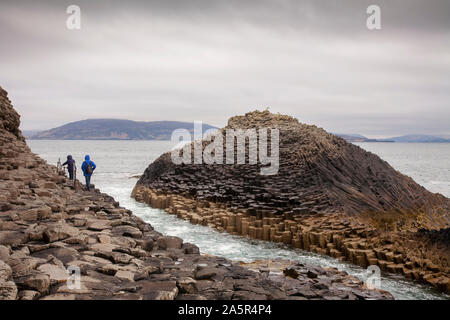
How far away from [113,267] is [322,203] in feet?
35.4

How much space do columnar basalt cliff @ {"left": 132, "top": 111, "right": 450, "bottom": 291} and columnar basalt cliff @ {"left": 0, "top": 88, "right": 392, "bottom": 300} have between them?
3.76m

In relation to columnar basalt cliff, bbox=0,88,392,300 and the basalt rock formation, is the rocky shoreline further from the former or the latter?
columnar basalt cliff, bbox=0,88,392,300

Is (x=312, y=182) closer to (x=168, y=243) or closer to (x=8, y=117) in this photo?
(x=168, y=243)

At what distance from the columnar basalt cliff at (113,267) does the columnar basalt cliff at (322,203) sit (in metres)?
3.76

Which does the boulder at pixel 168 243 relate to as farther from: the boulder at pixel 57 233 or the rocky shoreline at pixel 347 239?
the rocky shoreline at pixel 347 239

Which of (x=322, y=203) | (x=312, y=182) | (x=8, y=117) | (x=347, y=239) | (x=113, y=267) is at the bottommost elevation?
(x=347, y=239)

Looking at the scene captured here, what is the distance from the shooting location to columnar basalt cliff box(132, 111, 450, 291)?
11.3m

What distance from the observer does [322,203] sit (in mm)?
14344

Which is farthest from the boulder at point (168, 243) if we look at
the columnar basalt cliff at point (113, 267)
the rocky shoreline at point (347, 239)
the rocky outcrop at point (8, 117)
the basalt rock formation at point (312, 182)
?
the rocky outcrop at point (8, 117)

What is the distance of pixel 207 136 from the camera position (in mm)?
22484

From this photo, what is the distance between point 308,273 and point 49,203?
22.1 ft

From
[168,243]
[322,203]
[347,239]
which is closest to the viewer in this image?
[168,243]

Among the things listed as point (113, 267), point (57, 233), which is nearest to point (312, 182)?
point (57, 233)
